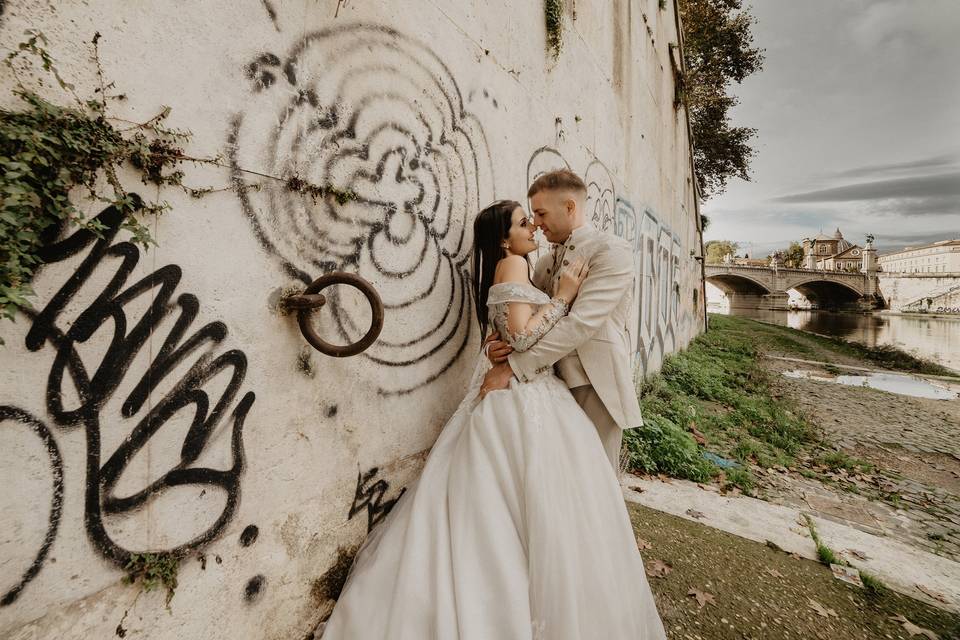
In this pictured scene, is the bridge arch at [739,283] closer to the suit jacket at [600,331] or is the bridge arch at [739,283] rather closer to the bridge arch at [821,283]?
the bridge arch at [821,283]

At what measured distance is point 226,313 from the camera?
138 centimetres

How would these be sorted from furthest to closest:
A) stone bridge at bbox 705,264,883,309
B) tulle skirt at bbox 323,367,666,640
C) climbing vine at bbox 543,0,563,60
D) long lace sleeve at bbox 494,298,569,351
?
stone bridge at bbox 705,264,883,309
climbing vine at bbox 543,0,563,60
long lace sleeve at bbox 494,298,569,351
tulle skirt at bbox 323,367,666,640

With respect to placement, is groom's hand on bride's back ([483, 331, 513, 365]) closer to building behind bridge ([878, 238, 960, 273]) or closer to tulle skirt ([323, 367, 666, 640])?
tulle skirt ([323, 367, 666, 640])

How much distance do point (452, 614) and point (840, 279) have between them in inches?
2482

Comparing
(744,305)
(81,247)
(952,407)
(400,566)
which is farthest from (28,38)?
(744,305)

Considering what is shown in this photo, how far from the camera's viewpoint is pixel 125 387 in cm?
116

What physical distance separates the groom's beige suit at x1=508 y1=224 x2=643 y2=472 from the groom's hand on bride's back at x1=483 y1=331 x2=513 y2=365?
2.0 inches

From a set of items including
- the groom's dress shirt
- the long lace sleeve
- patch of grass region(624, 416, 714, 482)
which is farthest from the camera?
patch of grass region(624, 416, 714, 482)

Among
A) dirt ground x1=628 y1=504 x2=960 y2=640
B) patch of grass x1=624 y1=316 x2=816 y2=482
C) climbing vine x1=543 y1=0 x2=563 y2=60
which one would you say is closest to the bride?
dirt ground x1=628 y1=504 x2=960 y2=640

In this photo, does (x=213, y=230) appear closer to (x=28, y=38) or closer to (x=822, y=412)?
(x=28, y=38)

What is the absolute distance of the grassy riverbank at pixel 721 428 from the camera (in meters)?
3.97

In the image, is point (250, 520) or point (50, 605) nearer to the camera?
point (50, 605)

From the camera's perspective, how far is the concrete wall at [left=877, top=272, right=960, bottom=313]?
159 ft

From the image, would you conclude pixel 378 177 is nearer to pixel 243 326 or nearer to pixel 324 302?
pixel 324 302
